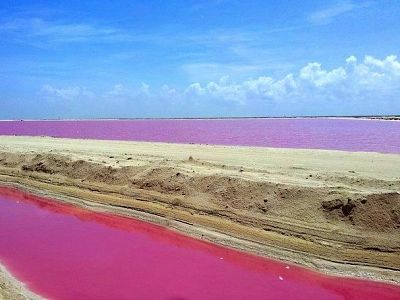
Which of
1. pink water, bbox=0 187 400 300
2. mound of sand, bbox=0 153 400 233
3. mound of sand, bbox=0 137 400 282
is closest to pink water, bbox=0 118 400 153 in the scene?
mound of sand, bbox=0 137 400 282

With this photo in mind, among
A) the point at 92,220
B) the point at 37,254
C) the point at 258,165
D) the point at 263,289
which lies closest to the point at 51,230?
the point at 92,220

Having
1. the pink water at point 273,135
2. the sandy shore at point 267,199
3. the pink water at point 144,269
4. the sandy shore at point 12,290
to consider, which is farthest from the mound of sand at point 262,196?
the pink water at point 273,135

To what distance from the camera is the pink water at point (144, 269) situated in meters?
7.65

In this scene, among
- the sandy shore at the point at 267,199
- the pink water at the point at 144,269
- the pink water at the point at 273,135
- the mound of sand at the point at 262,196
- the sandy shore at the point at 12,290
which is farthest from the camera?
the pink water at the point at 273,135

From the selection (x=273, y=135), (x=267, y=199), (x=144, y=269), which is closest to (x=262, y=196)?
(x=267, y=199)

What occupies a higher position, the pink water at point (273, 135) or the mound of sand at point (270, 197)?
the pink water at point (273, 135)

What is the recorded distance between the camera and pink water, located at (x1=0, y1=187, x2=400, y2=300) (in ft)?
25.1

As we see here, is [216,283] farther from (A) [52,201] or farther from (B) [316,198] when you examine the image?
(A) [52,201]

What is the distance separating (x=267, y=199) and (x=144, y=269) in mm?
4195

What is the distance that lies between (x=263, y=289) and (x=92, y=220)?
6.36 m

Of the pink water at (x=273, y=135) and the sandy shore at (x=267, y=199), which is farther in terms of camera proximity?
the pink water at (x=273, y=135)

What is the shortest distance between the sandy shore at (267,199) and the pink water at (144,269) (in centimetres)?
56

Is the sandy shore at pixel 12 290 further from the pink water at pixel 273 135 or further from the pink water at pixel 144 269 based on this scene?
the pink water at pixel 273 135

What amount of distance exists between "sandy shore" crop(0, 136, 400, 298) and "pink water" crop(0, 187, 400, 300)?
21.9 inches
